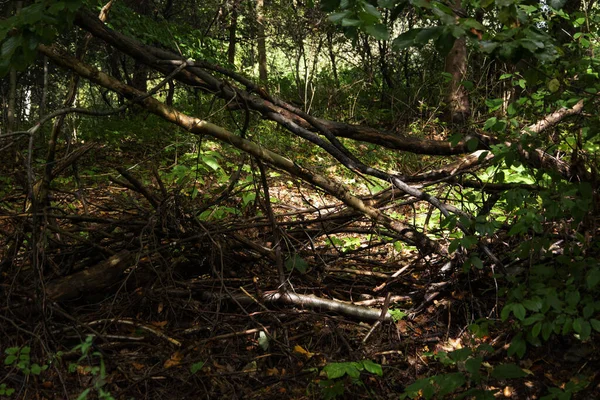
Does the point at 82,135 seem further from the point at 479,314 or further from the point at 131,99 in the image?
the point at 479,314

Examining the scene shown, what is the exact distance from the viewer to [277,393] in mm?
2926

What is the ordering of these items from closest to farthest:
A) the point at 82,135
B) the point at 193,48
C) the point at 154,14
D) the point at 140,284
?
the point at 140,284, the point at 82,135, the point at 193,48, the point at 154,14

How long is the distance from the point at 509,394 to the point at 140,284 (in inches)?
97.7

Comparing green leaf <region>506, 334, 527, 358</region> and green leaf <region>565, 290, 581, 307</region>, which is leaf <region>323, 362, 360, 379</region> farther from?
green leaf <region>565, 290, 581, 307</region>

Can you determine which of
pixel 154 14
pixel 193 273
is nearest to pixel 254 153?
pixel 193 273

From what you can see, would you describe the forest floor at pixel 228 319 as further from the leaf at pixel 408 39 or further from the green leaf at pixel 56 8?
the leaf at pixel 408 39

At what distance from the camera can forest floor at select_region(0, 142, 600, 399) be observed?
294 centimetres

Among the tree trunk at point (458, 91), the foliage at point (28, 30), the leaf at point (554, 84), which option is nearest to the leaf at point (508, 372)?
the leaf at point (554, 84)

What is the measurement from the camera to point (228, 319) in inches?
138

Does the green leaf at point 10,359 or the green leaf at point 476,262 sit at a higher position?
the green leaf at point 476,262

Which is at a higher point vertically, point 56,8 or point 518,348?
point 56,8

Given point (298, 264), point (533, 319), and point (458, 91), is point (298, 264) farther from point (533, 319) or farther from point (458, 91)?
point (458, 91)

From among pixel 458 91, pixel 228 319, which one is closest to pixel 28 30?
pixel 228 319

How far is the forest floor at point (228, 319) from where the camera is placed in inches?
116
